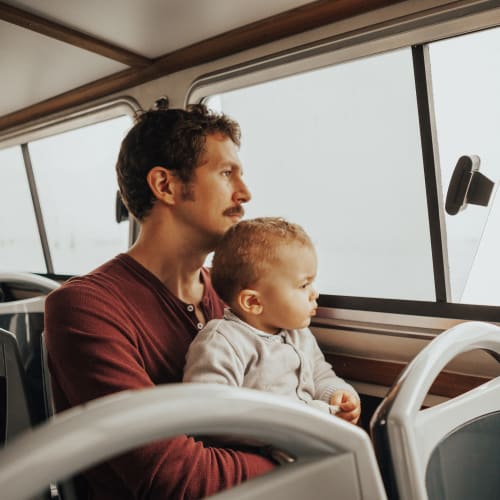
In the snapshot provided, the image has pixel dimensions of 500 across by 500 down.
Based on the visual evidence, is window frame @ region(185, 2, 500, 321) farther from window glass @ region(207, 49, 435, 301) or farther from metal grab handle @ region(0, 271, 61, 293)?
metal grab handle @ region(0, 271, 61, 293)

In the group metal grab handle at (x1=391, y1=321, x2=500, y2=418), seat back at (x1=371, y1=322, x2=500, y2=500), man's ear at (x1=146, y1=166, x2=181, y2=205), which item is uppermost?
man's ear at (x1=146, y1=166, x2=181, y2=205)

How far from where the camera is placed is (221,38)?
6.89 ft

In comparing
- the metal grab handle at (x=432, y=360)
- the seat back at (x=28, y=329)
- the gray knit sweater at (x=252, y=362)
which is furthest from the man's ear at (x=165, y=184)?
the metal grab handle at (x=432, y=360)

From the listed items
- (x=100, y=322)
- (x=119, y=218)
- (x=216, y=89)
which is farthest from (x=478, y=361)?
(x=119, y=218)

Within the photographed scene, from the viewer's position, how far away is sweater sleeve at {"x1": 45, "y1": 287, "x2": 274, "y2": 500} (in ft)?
3.21

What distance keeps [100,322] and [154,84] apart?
5.61 feet

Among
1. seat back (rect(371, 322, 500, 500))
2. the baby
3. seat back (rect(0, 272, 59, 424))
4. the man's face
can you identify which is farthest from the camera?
seat back (rect(0, 272, 59, 424))

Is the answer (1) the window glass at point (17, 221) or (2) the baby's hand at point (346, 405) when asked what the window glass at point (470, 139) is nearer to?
(2) the baby's hand at point (346, 405)

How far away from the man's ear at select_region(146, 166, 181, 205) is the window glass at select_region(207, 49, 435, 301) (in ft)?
2.77

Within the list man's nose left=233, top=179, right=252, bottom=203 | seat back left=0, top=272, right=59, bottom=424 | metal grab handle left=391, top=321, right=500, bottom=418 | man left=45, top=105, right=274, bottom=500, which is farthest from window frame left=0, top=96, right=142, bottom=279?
metal grab handle left=391, top=321, right=500, bottom=418

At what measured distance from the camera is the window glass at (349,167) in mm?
1979

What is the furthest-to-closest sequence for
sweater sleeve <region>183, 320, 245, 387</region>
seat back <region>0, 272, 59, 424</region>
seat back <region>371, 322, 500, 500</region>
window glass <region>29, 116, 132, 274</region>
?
window glass <region>29, 116, 132, 274</region> → seat back <region>0, 272, 59, 424</region> → sweater sleeve <region>183, 320, 245, 387</region> → seat back <region>371, 322, 500, 500</region>

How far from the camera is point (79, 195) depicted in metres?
3.99

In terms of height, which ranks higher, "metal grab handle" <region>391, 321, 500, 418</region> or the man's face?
the man's face
